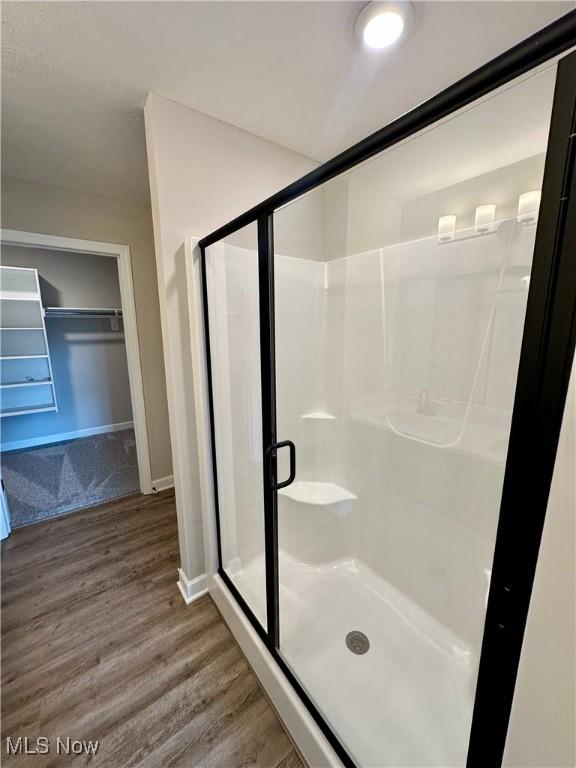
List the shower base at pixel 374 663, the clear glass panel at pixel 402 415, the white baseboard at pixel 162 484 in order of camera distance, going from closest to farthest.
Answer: the shower base at pixel 374 663 → the clear glass panel at pixel 402 415 → the white baseboard at pixel 162 484

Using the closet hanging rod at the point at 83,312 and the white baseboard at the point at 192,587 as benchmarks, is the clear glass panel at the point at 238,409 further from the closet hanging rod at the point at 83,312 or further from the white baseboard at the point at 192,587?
the closet hanging rod at the point at 83,312

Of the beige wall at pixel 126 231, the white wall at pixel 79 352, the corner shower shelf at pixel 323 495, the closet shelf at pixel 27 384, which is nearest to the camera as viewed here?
the corner shower shelf at pixel 323 495

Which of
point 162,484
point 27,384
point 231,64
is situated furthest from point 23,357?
point 231,64

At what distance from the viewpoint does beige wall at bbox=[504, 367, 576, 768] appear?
448mm

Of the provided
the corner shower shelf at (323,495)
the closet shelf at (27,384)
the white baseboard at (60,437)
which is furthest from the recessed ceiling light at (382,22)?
the white baseboard at (60,437)

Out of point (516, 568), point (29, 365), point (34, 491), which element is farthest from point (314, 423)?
point (29, 365)

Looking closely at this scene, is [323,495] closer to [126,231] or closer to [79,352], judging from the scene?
[126,231]

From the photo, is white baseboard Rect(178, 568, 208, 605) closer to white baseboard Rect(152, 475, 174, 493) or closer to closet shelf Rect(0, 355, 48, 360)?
white baseboard Rect(152, 475, 174, 493)

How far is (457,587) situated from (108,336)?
4923mm

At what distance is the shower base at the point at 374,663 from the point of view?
113cm

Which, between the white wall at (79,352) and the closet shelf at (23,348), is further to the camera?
the white wall at (79,352)

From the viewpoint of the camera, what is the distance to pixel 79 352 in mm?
4301

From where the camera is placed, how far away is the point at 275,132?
1.71 metres

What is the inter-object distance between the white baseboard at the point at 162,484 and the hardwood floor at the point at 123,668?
0.73 meters
